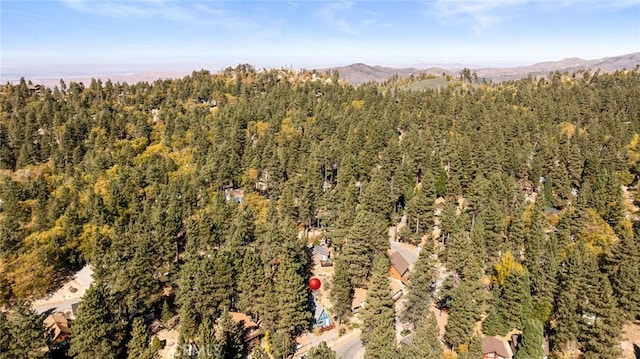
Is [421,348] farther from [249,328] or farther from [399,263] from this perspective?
[399,263]

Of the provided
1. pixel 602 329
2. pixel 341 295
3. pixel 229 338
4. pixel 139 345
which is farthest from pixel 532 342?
pixel 139 345

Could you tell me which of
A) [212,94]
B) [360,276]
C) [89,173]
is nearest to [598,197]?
[360,276]

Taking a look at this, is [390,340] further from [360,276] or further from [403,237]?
[403,237]

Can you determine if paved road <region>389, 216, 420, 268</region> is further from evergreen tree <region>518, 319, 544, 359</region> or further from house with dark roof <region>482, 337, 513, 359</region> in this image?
evergreen tree <region>518, 319, 544, 359</region>

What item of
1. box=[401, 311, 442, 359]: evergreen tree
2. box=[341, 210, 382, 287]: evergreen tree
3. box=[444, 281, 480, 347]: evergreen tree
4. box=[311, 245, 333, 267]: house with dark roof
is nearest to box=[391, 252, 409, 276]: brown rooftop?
box=[341, 210, 382, 287]: evergreen tree

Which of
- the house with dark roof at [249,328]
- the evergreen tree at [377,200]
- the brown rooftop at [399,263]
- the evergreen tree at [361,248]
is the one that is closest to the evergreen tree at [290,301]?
the house with dark roof at [249,328]

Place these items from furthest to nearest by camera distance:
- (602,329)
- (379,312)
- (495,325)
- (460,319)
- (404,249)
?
(404,249) → (495,325) → (379,312) → (460,319) → (602,329)

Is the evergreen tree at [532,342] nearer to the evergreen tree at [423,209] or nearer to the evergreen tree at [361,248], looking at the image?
the evergreen tree at [361,248]
